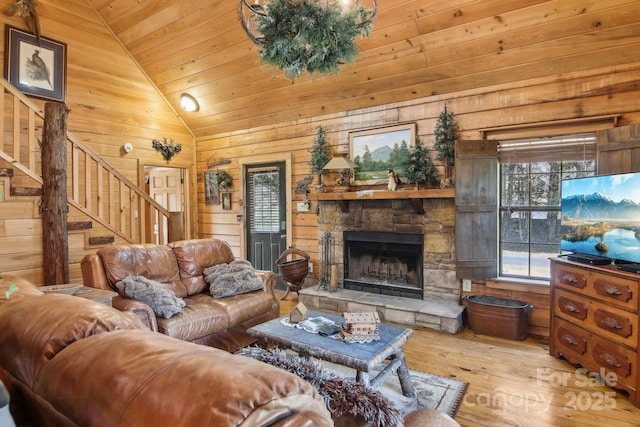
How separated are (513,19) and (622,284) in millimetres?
2304

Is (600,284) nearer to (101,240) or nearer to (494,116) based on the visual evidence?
(494,116)

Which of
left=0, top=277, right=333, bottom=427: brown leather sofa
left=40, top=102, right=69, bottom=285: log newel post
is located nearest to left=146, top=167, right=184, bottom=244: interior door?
left=40, top=102, right=69, bottom=285: log newel post

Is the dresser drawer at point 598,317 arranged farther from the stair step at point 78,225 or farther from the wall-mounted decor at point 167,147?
the wall-mounted decor at point 167,147

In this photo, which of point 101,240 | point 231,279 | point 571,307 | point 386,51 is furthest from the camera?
point 101,240

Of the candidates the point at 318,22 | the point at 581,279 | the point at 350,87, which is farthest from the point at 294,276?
the point at 318,22

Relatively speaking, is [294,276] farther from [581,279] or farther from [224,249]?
[581,279]

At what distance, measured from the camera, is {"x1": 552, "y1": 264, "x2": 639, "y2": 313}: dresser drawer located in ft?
7.94

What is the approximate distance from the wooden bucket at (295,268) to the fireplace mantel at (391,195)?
82 centimetres

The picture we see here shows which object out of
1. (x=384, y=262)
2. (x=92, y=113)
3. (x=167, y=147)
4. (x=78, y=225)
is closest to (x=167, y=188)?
(x=167, y=147)

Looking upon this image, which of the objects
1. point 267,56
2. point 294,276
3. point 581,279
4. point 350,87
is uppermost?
point 350,87

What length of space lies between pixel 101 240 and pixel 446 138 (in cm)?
418

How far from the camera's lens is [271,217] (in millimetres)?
5605

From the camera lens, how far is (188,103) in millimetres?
5727

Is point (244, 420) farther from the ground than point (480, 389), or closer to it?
farther from the ground
